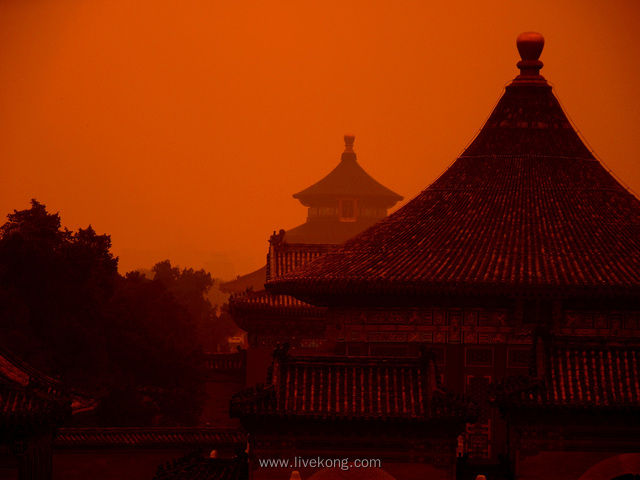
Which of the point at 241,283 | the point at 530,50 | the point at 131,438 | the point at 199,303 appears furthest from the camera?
the point at 199,303

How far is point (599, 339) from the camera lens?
2747 centimetres

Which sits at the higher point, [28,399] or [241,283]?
[241,283]

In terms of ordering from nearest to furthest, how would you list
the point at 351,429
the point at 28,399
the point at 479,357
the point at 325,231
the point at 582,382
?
the point at 351,429
the point at 582,382
the point at 28,399
the point at 479,357
the point at 325,231

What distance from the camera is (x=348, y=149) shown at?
339 feet

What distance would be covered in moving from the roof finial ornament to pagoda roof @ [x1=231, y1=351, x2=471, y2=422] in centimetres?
1177

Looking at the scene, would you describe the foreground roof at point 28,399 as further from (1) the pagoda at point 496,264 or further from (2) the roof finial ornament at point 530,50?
(2) the roof finial ornament at point 530,50

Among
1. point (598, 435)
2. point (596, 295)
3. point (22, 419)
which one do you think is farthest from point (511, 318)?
point (22, 419)

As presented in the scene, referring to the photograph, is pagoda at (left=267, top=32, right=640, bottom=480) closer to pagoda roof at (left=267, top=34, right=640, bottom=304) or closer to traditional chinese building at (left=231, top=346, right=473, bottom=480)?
pagoda roof at (left=267, top=34, right=640, bottom=304)

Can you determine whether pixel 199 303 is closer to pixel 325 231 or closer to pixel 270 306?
pixel 325 231

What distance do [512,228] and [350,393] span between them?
904 cm

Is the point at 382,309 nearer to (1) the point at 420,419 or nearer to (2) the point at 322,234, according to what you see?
(1) the point at 420,419

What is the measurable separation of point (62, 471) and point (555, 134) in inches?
528

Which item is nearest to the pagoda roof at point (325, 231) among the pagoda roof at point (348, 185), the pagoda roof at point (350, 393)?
the pagoda roof at point (348, 185)

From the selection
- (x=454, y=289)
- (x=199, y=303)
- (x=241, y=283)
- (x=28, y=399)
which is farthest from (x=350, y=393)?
(x=199, y=303)
